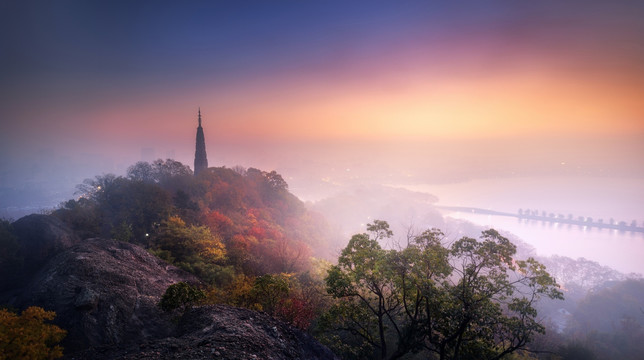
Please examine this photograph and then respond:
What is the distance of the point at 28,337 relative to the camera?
7.57 metres

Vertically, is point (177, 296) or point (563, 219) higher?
point (177, 296)

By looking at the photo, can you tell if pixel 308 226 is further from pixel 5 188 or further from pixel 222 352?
pixel 5 188

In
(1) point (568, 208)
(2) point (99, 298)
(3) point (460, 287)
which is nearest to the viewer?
(3) point (460, 287)

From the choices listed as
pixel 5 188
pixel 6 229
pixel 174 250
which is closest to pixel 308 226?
pixel 174 250

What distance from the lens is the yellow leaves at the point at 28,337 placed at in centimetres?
721

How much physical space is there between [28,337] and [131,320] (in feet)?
11.1

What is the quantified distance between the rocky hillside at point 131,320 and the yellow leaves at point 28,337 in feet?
2.26

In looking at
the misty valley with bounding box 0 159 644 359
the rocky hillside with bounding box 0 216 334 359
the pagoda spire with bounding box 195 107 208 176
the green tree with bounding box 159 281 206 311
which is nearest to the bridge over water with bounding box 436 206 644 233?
the misty valley with bounding box 0 159 644 359

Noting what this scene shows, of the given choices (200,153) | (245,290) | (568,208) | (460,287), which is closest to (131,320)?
(245,290)

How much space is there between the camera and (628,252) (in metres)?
87.8

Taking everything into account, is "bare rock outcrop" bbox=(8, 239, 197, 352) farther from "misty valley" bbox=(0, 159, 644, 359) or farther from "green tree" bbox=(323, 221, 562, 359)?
"green tree" bbox=(323, 221, 562, 359)

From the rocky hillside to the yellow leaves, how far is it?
69 cm

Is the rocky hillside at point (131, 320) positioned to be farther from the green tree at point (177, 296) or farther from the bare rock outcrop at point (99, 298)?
the green tree at point (177, 296)

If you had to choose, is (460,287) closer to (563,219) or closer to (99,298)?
(99,298)
